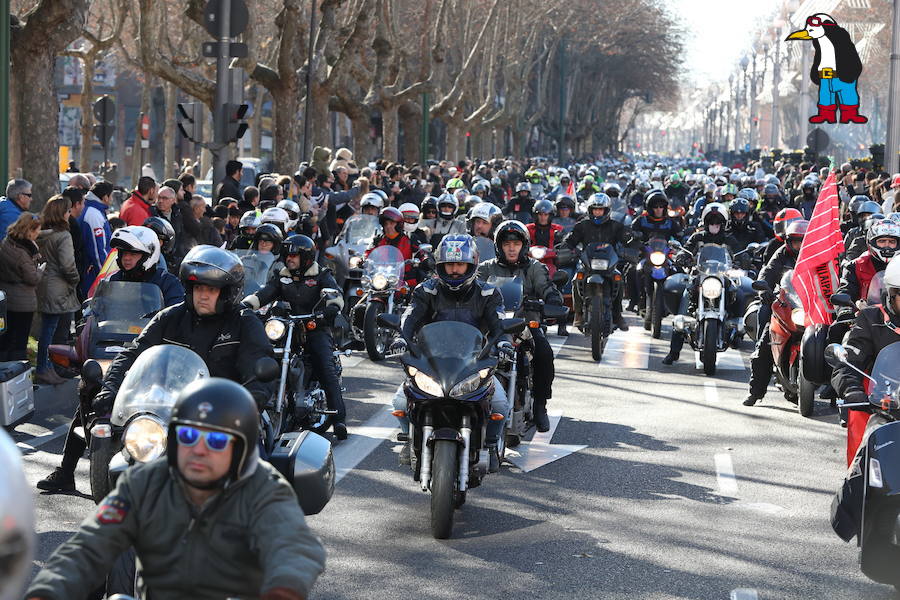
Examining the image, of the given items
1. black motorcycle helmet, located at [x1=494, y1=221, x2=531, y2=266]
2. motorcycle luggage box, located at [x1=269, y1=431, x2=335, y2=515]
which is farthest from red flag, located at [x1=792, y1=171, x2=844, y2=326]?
motorcycle luggage box, located at [x1=269, y1=431, x2=335, y2=515]

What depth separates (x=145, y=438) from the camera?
622 cm

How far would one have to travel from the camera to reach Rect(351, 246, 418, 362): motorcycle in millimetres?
15828

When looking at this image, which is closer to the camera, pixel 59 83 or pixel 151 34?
pixel 151 34

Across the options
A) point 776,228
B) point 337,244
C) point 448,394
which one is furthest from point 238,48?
point 448,394

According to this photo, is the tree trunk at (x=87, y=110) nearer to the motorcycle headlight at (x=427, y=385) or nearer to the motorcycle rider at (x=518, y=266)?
the motorcycle rider at (x=518, y=266)

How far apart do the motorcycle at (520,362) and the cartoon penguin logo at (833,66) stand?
26.0 meters

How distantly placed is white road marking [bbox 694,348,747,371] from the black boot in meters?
5.29

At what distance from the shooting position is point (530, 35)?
69750 millimetres

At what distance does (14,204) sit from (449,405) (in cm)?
662

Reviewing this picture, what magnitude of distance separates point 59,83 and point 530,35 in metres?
20.0

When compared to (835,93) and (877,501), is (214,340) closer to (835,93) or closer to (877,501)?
(877,501)

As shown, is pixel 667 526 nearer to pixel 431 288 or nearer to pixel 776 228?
pixel 431 288

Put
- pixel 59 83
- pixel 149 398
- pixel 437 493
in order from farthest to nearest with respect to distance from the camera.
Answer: pixel 59 83, pixel 437 493, pixel 149 398

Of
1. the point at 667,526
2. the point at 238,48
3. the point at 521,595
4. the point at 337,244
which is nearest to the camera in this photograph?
the point at 521,595
